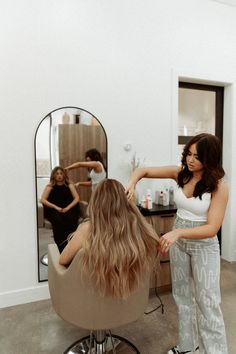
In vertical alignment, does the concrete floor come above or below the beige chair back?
below

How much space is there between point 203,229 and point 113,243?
474 millimetres

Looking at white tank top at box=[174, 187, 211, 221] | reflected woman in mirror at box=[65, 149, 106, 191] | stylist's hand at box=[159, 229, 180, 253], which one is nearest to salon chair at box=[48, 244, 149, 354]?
stylist's hand at box=[159, 229, 180, 253]

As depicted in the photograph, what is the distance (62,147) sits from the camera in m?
2.38

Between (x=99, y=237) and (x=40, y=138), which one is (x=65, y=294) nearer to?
(x=99, y=237)

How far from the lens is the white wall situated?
2.22 metres

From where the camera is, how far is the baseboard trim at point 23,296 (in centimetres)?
229

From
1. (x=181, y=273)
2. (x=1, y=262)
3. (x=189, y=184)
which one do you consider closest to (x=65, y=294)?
(x=181, y=273)

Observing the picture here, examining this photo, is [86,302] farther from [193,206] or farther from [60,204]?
[60,204]

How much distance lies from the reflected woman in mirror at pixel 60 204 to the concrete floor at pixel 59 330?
0.60 meters

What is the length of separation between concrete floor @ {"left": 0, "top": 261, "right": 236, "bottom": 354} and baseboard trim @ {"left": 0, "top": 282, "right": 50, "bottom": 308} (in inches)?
1.8

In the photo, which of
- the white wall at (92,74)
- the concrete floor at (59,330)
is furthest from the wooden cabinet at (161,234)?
the white wall at (92,74)

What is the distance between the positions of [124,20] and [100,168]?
1.39 meters

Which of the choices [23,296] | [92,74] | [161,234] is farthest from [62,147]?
[23,296]

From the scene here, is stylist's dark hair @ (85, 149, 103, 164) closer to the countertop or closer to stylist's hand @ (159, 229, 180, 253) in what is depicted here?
the countertop
